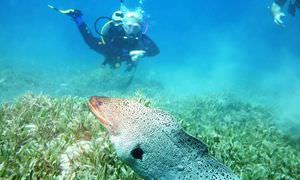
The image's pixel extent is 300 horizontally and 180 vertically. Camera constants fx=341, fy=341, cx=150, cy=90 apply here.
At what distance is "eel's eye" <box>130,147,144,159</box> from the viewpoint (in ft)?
9.27

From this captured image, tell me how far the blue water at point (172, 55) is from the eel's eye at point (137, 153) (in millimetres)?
11742

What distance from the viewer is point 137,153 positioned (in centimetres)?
284

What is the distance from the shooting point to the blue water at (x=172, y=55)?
1983 centimetres

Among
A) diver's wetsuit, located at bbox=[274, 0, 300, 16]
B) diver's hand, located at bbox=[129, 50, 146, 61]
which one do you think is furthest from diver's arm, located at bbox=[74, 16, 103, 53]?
diver's wetsuit, located at bbox=[274, 0, 300, 16]

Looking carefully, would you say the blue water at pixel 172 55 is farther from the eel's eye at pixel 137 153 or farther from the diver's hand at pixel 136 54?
the eel's eye at pixel 137 153

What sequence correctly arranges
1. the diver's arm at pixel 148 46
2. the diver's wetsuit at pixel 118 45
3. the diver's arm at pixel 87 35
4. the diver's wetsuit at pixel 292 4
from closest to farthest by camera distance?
the diver's wetsuit at pixel 292 4 < the diver's wetsuit at pixel 118 45 < the diver's arm at pixel 148 46 < the diver's arm at pixel 87 35

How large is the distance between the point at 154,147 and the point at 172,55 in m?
65.3

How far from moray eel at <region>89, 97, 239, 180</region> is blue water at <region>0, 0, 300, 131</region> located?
11608 millimetres

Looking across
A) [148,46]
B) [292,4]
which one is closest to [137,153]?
[292,4]

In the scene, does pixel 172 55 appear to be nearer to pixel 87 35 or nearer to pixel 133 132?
pixel 87 35

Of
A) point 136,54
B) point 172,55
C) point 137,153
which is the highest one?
point 172,55

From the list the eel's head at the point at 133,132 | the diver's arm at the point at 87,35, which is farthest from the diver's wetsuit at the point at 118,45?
the eel's head at the point at 133,132

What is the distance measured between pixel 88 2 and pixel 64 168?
466 feet

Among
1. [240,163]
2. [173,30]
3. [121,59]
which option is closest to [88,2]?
[173,30]
